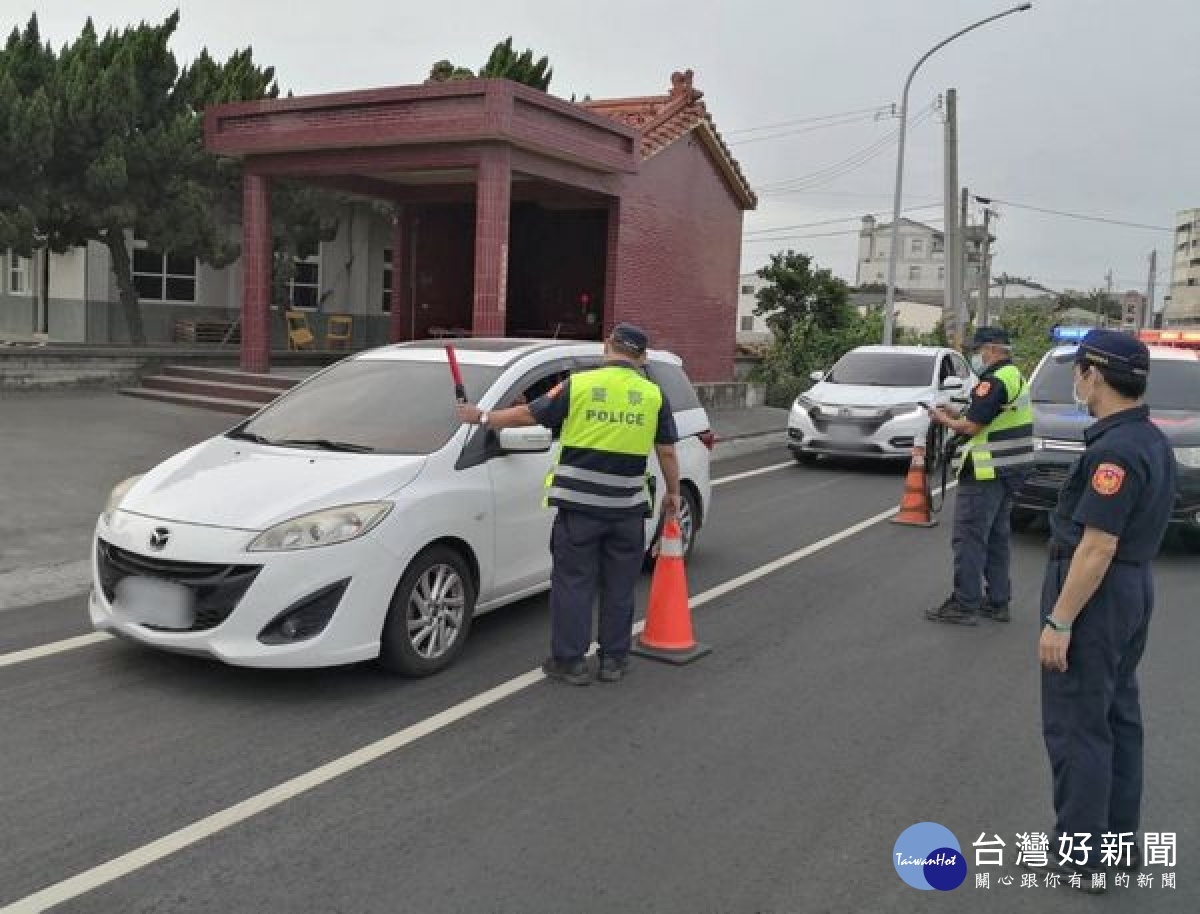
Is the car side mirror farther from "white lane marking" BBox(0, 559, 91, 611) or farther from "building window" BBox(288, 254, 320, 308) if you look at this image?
"building window" BBox(288, 254, 320, 308)

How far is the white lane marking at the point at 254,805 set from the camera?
3.36 metres

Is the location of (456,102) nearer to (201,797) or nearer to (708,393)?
(708,393)

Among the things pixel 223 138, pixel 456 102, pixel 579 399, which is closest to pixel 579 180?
pixel 456 102

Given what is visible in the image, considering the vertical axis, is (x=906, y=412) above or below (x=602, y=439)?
below

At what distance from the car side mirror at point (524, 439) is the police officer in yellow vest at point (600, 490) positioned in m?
0.30

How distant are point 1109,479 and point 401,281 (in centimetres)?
1837

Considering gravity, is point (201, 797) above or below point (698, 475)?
below

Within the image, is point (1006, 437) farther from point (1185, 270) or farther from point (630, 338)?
point (1185, 270)

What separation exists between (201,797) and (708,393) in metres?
17.1

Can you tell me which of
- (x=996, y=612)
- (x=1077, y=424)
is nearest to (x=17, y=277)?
(x=1077, y=424)

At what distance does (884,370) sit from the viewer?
15.0m

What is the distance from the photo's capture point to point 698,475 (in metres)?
8.11

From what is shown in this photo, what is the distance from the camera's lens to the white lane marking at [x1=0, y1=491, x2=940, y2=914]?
336cm

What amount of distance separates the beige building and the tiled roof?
283 feet
